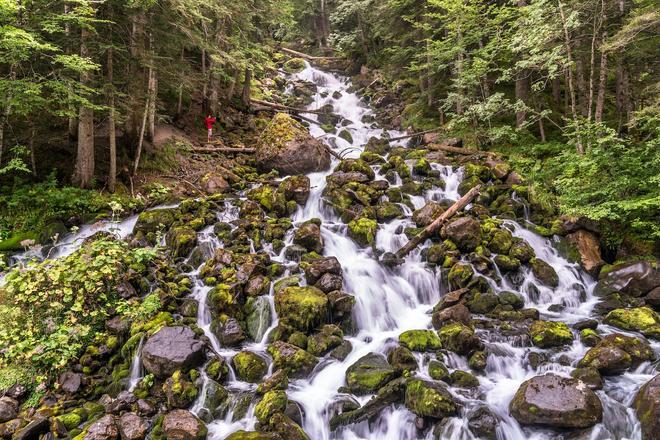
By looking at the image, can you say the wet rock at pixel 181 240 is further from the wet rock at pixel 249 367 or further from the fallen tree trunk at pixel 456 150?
the fallen tree trunk at pixel 456 150

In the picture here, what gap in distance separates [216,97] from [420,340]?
1599 centimetres

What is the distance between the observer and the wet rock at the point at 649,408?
509 cm

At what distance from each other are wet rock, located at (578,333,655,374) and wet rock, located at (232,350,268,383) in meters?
5.82

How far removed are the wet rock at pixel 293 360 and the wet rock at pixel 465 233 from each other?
5.32 meters

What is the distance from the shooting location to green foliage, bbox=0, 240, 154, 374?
22.8 feet

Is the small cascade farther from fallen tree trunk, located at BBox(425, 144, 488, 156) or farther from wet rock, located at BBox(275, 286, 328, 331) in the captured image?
fallen tree trunk, located at BBox(425, 144, 488, 156)

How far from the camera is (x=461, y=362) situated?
711cm

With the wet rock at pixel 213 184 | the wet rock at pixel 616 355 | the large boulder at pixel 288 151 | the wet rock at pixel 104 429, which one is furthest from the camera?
the large boulder at pixel 288 151

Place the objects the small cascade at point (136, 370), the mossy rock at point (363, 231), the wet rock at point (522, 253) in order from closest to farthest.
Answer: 1. the small cascade at point (136, 370)
2. the wet rock at point (522, 253)
3. the mossy rock at point (363, 231)

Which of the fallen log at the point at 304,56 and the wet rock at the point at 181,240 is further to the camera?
the fallen log at the point at 304,56

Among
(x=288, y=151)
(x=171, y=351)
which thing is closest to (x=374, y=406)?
(x=171, y=351)

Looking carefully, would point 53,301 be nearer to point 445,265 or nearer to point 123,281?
point 123,281

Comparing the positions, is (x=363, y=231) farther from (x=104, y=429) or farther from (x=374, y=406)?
(x=104, y=429)

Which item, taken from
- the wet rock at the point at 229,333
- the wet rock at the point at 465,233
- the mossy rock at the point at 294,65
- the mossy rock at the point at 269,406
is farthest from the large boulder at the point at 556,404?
the mossy rock at the point at 294,65
